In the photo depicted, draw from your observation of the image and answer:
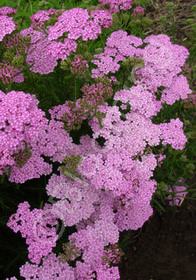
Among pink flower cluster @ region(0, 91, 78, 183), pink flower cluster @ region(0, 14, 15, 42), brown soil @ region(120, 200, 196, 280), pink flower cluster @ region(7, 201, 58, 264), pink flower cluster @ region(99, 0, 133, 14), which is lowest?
brown soil @ region(120, 200, 196, 280)

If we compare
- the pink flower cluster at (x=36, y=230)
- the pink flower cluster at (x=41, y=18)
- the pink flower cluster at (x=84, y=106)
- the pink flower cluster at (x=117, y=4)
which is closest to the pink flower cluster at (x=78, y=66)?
the pink flower cluster at (x=84, y=106)

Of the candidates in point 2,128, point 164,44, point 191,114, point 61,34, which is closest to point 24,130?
point 2,128

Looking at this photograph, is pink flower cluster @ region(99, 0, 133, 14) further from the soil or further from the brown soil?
the brown soil

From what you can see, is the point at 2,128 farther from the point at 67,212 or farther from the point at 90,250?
the point at 90,250

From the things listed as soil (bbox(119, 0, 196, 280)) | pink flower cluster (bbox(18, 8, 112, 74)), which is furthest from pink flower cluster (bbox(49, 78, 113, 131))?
soil (bbox(119, 0, 196, 280))

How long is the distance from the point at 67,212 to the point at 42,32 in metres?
1.56

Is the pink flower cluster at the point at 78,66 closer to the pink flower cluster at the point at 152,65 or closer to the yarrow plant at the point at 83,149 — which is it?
the yarrow plant at the point at 83,149

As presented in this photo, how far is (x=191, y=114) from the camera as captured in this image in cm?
318

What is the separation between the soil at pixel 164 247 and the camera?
3.00 metres

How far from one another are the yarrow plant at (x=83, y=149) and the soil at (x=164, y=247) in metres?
0.79

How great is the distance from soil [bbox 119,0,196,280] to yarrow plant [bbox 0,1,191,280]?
0.79m

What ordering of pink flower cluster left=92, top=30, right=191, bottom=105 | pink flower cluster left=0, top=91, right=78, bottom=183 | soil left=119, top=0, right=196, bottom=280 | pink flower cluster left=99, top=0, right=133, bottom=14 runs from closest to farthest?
pink flower cluster left=0, top=91, right=78, bottom=183, pink flower cluster left=92, top=30, right=191, bottom=105, pink flower cluster left=99, top=0, right=133, bottom=14, soil left=119, top=0, right=196, bottom=280

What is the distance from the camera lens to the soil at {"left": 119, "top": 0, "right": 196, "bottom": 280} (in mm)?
3002

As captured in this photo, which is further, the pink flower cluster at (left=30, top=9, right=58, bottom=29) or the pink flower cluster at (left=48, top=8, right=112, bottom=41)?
the pink flower cluster at (left=30, top=9, right=58, bottom=29)
